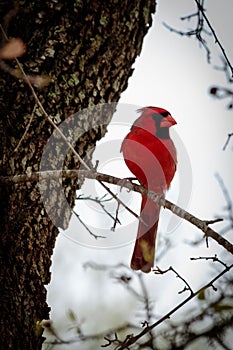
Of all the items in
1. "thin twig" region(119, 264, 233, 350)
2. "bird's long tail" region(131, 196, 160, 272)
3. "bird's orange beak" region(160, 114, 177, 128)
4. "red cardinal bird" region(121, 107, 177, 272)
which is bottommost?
"thin twig" region(119, 264, 233, 350)

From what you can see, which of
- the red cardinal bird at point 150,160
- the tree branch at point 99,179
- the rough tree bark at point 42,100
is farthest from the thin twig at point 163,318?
the red cardinal bird at point 150,160

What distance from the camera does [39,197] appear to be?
256 centimetres

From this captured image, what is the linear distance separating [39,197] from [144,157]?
90 centimetres

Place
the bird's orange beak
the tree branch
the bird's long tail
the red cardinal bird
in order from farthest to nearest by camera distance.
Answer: the bird's orange beak
the red cardinal bird
the bird's long tail
the tree branch

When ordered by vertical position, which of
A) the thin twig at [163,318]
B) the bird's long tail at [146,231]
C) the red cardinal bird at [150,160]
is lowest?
the thin twig at [163,318]

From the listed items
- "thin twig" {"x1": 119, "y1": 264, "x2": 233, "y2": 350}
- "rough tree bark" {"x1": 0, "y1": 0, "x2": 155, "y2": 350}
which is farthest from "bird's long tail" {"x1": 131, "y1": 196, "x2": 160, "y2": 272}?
"thin twig" {"x1": 119, "y1": 264, "x2": 233, "y2": 350}

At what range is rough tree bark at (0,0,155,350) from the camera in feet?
8.00

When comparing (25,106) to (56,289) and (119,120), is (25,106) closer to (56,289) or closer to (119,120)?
(119,120)

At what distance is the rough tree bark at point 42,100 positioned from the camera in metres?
2.44

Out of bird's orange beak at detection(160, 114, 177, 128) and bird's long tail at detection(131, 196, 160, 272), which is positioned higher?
bird's orange beak at detection(160, 114, 177, 128)

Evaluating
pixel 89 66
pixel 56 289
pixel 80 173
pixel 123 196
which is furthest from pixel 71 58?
pixel 56 289

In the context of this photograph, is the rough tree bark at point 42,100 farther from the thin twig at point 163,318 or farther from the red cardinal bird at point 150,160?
the thin twig at point 163,318

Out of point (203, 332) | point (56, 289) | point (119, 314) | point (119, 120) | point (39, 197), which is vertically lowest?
point (203, 332)

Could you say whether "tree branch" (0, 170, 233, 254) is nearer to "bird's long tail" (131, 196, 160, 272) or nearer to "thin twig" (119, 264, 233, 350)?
"thin twig" (119, 264, 233, 350)
